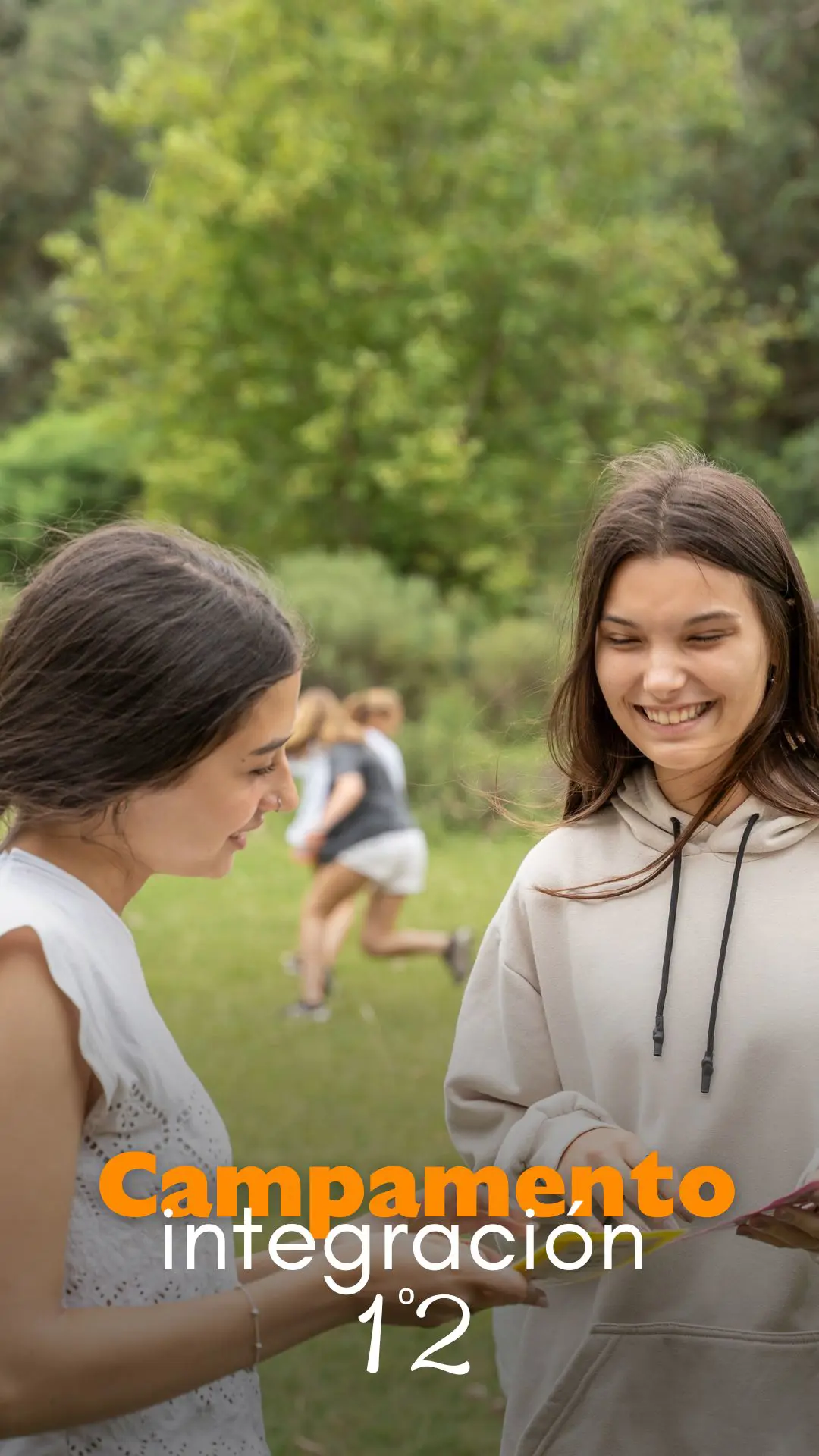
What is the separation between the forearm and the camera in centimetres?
156

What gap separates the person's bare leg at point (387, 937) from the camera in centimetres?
859

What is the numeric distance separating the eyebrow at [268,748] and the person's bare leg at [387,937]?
6.65 metres

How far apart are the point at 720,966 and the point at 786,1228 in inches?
14.0

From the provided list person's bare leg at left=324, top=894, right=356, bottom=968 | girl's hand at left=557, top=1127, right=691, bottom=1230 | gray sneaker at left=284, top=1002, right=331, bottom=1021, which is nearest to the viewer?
girl's hand at left=557, top=1127, right=691, bottom=1230

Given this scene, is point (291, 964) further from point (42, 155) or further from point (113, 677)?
point (42, 155)

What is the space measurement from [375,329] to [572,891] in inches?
761

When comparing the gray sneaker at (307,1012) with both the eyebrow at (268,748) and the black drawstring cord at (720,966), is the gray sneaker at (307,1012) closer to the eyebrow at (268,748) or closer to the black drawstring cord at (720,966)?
the black drawstring cord at (720,966)

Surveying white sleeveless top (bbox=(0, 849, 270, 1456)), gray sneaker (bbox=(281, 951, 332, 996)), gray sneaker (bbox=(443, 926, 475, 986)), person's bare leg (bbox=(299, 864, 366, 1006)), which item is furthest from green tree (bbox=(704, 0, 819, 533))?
white sleeveless top (bbox=(0, 849, 270, 1456))

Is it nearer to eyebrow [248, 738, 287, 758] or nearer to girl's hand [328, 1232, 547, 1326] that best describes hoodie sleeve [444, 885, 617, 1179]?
girl's hand [328, 1232, 547, 1326]

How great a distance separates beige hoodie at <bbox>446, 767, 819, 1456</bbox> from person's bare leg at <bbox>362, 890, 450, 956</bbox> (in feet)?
20.6

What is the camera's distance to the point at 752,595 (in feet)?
7.22

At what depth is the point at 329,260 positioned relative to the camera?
2075 centimetres

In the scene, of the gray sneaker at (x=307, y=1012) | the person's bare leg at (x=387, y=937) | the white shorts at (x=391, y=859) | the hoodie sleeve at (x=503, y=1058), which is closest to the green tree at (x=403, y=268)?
the person's bare leg at (x=387, y=937)

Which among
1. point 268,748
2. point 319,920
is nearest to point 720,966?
point 268,748
